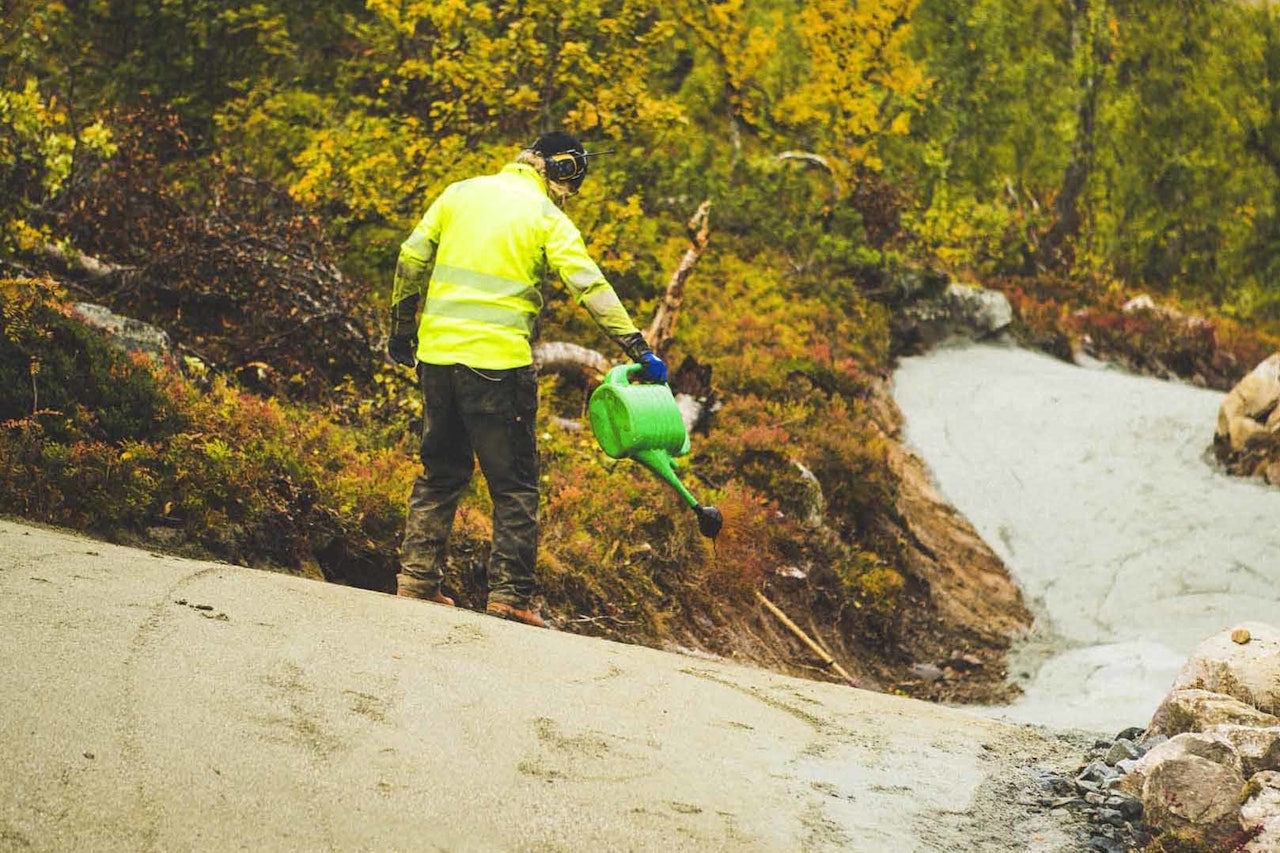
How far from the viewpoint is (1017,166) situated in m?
26.3

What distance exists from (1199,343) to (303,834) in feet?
65.9

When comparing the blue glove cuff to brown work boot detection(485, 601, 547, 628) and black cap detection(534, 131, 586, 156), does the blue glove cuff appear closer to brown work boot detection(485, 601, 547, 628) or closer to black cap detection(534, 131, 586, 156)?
black cap detection(534, 131, 586, 156)

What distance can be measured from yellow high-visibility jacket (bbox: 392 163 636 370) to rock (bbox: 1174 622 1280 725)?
3.41 metres

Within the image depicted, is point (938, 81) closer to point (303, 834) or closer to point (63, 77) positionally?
point (63, 77)

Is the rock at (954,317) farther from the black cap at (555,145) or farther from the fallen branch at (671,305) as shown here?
the black cap at (555,145)

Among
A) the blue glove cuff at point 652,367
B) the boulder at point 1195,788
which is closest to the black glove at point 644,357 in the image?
the blue glove cuff at point 652,367

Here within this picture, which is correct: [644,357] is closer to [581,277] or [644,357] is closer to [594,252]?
[581,277]

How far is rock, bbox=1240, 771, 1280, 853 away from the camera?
169 inches

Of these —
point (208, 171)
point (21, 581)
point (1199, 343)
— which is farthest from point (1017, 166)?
point (21, 581)

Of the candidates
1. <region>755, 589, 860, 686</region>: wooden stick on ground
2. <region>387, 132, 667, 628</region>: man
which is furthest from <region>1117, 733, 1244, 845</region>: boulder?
<region>755, 589, 860, 686</region>: wooden stick on ground

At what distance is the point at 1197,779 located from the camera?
466cm

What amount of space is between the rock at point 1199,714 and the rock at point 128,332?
6932 mm

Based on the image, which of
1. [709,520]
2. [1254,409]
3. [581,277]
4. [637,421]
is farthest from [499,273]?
[1254,409]

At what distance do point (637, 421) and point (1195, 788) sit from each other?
3370 millimetres
